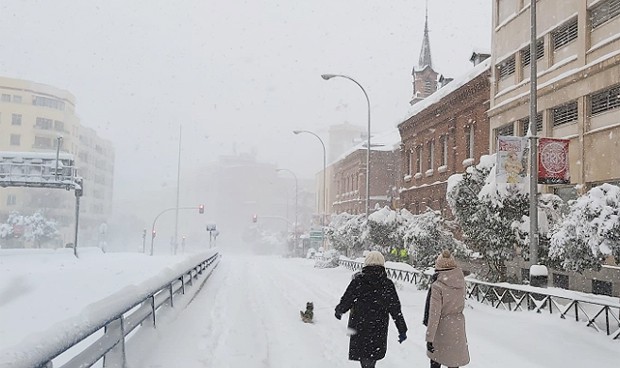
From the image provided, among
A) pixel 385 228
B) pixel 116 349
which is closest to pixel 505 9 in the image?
pixel 385 228

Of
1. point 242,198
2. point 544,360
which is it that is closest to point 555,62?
point 544,360

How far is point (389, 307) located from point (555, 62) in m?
19.1

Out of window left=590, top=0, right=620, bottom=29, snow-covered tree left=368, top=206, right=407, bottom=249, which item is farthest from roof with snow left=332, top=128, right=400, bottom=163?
window left=590, top=0, right=620, bottom=29

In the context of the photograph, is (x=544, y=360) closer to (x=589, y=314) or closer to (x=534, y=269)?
(x=589, y=314)

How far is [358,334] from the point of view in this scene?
6.51 m

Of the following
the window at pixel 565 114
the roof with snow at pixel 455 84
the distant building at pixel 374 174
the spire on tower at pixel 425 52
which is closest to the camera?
the window at pixel 565 114

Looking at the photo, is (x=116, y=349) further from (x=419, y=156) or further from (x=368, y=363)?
(x=419, y=156)

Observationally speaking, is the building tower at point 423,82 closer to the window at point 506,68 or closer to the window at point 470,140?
the window at point 470,140

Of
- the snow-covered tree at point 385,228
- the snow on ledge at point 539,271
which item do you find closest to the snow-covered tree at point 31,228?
the snow-covered tree at point 385,228

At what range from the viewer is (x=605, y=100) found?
19453 millimetres

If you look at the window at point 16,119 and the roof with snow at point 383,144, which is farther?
the window at point 16,119

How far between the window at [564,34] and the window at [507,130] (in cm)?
418

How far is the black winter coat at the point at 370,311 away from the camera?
6.47 m

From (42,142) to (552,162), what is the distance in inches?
3591
